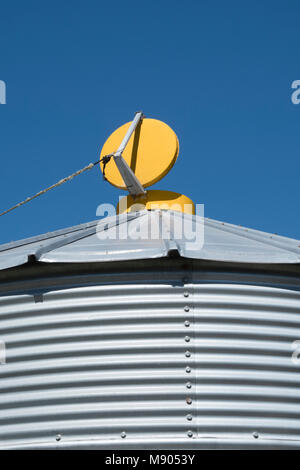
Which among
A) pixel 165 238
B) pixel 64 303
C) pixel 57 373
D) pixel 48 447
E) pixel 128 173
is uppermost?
pixel 128 173

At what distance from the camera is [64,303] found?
6.32 meters

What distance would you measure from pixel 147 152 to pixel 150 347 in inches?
189

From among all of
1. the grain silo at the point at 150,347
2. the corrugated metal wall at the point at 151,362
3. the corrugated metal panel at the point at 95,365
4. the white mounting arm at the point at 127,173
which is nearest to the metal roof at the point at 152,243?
the grain silo at the point at 150,347

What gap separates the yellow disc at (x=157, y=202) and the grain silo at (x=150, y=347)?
9.07ft

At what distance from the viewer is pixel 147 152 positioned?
10.3 m

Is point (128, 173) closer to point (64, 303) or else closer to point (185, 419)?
point (64, 303)

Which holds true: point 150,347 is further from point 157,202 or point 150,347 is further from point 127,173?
point 127,173

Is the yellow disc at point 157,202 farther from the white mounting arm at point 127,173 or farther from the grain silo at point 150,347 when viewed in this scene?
the grain silo at point 150,347

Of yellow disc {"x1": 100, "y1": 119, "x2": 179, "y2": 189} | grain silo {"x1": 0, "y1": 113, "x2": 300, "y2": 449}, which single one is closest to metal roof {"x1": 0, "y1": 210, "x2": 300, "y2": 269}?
grain silo {"x1": 0, "y1": 113, "x2": 300, "y2": 449}

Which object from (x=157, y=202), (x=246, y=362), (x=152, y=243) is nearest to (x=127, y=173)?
(x=157, y=202)

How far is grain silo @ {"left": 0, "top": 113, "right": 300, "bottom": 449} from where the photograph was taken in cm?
583

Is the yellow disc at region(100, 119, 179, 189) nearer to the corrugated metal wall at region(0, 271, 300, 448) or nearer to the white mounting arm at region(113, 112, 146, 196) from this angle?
the white mounting arm at region(113, 112, 146, 196)

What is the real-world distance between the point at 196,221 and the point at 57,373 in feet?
10.0

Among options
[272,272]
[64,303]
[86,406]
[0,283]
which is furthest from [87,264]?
[272,272]
